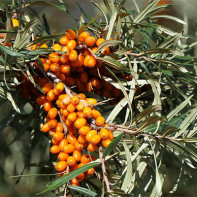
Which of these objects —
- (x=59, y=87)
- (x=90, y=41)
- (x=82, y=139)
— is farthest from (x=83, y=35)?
(x=82, y=139)

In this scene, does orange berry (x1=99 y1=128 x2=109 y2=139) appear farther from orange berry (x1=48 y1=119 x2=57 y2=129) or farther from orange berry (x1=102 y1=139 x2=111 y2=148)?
→ orange berry (x1=48 y1=119 x2=57 y2=129)

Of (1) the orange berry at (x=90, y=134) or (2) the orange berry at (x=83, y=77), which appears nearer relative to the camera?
(1) the orange berry at (x=90, y=134)

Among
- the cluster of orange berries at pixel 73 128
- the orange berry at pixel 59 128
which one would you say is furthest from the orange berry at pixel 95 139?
the orange berry at pixel 59 128

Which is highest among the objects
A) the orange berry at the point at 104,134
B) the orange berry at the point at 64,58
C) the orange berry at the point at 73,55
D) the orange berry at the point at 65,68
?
the orange berry at the point at 73,55

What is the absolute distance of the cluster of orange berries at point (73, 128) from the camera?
23.2 inches

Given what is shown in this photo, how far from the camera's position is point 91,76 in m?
0.71

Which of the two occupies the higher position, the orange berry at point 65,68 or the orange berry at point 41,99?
the orange berry at point 65,68

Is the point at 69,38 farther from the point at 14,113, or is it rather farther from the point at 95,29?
the point at 14,113

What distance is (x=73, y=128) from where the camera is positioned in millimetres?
643

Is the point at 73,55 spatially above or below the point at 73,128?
above

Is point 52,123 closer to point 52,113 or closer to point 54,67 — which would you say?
point 52,113

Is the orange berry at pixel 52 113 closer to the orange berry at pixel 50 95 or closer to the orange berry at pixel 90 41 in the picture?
the orange berry at pixel 50 95

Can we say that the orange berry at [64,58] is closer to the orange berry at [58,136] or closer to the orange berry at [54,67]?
the orange berry at [54,67]

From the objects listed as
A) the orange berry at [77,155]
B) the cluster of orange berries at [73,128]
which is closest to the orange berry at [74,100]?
the cluster of orange berries at [73,128]
